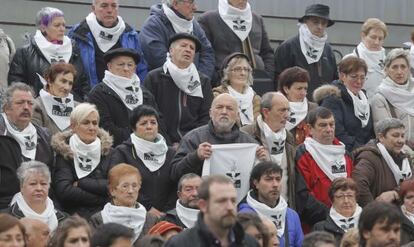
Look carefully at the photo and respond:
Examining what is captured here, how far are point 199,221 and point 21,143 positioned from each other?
179 inches

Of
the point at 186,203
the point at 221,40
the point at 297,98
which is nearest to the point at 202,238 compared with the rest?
the point at 186,203

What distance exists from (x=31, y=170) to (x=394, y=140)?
4357 millimetres

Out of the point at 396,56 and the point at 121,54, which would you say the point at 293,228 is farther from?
the point at 396,56

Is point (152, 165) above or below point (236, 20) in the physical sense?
below

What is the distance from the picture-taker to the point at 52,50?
15.9 meters

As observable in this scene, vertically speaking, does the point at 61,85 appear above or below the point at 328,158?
above

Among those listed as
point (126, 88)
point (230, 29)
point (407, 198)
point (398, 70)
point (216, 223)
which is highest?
point (230, 29)

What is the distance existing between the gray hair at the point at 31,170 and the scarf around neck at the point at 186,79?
277 cm

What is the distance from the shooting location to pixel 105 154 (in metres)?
14.6

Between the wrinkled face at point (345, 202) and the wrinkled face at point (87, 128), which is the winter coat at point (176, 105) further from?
the wrinkled face at point (345, 202)

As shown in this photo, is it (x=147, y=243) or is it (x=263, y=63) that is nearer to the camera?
(x=147, y=243)

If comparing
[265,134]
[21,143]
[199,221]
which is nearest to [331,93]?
[265,134]

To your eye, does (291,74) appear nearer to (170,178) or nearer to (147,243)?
(170,178)

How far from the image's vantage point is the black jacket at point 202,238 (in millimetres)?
9984
